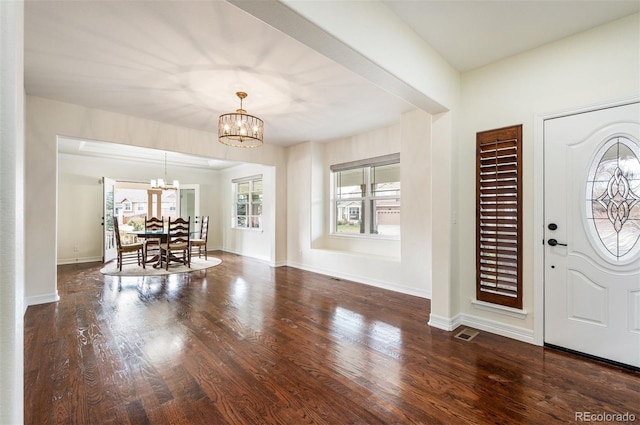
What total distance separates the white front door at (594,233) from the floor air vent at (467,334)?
0.57m

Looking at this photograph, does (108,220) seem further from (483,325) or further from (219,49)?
(483,325)

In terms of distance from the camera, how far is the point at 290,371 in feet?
7.05

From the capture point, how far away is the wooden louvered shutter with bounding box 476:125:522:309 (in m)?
2.69

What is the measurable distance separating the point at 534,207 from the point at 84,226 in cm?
831

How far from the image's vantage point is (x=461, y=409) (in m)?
1.74

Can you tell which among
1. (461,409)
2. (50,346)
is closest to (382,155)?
(461,409)

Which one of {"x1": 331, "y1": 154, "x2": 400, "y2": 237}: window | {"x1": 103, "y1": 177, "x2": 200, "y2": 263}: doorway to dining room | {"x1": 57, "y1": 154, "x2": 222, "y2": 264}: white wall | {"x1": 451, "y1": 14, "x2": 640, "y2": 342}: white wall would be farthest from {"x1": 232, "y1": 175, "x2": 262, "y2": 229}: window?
{"x1": 451, "y1": 14, "x2": 640, "y2": 342}: white wall

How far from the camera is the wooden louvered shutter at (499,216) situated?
8.82ft

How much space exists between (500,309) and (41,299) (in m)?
5.32

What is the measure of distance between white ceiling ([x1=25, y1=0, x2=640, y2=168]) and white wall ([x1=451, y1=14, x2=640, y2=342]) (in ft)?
0.41

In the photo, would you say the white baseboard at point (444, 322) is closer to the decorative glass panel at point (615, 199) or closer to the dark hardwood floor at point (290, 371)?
the dark hardwood floor at point (290, 371)

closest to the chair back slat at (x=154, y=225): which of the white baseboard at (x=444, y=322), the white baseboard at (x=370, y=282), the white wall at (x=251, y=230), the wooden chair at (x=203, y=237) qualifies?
the wooden chair at (x=203, y=237)

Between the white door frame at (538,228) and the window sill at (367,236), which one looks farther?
the window sill at (367,236)

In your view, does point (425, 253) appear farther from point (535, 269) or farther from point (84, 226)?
point (84, 226)
